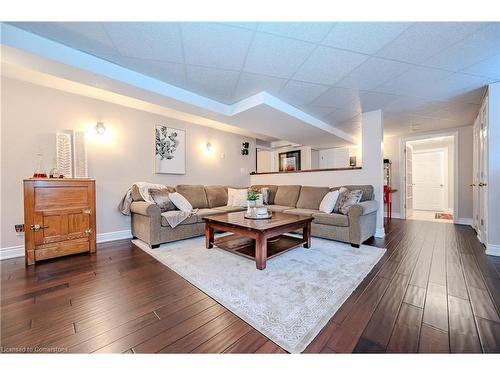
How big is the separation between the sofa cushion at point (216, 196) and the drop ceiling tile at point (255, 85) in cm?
198

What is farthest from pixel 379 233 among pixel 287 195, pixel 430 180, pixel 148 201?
pixel 430 180

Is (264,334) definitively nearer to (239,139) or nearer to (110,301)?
(110,301)

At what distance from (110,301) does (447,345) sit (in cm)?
221

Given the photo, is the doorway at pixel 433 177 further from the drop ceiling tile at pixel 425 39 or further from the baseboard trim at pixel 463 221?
the drop ceiling tile at pixel 425 39

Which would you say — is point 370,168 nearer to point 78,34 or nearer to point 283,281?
point 283,281

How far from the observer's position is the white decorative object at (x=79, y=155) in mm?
2875

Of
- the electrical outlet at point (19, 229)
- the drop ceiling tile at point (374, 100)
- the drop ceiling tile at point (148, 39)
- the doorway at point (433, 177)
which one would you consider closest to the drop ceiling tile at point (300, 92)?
the drop ceiling tile at point (374, 100)

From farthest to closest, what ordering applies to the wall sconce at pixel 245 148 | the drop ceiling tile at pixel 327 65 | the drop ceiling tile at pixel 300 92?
the wall sconce at pixel 245 148, the drop ceiling tile at pixel 300 92, the drop ceiling tile at pixel 327 65

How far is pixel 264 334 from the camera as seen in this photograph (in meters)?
1.21

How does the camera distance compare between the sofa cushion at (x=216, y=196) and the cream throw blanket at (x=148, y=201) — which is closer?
the cream throw blanket at (x=148, y=201)

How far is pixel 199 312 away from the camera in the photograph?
145cm

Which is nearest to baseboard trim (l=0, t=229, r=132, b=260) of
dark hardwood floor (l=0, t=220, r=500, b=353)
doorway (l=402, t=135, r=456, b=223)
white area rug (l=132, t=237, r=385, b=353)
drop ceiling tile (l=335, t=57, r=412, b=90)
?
dark hardwood floor (l=0, t=220, r=500, b=353)

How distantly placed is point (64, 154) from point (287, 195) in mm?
3722
